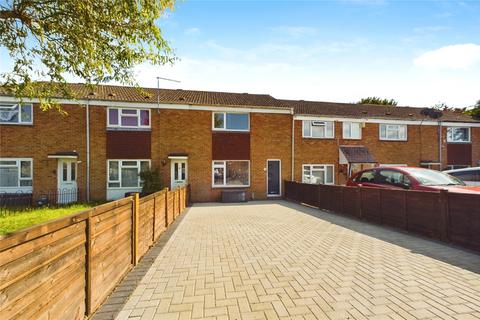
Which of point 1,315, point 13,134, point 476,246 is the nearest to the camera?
point 1,315

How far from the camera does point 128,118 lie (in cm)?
1564

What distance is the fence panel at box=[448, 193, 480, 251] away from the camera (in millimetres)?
5680

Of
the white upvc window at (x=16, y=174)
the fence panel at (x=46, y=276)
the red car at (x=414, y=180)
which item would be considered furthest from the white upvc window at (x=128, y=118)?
the fence panel at (x=46, y=276)

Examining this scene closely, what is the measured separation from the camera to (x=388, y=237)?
6934 mm

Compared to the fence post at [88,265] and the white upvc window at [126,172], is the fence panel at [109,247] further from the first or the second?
the white upvc window at [126,172]

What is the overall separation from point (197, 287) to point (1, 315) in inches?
104

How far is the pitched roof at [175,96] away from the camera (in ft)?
52.4

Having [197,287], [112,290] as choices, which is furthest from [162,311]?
[112,290]

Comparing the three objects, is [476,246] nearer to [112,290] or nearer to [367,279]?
[367,279]

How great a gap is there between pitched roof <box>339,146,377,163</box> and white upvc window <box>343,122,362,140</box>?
0.83 metres

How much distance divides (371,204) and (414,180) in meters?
1.47

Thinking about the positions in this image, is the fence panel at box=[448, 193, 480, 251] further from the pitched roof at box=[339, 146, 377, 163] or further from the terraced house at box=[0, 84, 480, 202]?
the pitched roof at box=[339, 146, 377, 163]

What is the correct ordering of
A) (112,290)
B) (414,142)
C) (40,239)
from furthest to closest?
(414,142) → (112,290) → (40,239)

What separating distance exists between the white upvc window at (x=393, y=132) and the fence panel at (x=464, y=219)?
14.6 m
